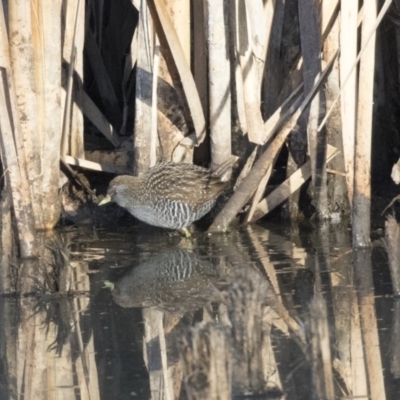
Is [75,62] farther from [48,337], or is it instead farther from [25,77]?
[48,337]

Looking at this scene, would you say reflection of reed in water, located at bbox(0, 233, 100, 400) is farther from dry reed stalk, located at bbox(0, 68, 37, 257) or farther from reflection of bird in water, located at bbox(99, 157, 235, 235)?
reflection of bird in water, located at bbox(99, 157, 235, 235)

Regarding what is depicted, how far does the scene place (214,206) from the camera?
7488 millimetres

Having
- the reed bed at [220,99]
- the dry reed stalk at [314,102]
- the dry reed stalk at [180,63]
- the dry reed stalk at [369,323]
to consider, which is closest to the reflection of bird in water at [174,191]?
the reed bed at [220,99]

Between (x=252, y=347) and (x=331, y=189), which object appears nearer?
(x=252, y=347)

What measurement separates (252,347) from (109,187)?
11.5 feet

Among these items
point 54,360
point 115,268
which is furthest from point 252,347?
point 115,268

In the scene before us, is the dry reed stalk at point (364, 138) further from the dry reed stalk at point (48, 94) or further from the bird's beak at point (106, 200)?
the dry reed stalk at point (48, 94)

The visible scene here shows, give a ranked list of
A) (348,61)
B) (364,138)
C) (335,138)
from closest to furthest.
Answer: (364,138), (348,61), (335,138)

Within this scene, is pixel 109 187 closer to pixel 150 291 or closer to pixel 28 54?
pixel 28 54

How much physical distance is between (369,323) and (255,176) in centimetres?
219

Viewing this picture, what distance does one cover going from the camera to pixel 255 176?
6820mm

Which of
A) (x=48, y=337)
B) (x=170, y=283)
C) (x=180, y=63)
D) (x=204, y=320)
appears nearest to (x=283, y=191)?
(x=180, y=63)

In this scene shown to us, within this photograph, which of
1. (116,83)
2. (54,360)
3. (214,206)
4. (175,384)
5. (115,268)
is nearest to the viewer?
(175,384)

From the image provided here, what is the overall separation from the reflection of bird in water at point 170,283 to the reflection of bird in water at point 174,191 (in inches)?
20.7
